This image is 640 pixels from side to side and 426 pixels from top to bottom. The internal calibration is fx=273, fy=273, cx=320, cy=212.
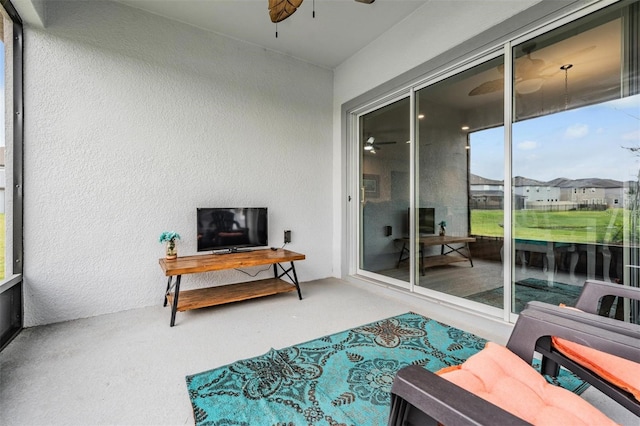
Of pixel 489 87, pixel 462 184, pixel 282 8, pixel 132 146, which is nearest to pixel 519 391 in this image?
pixel 462 184

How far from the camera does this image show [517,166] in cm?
226

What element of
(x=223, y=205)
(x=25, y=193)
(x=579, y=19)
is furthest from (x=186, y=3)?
(x=579, y=19)

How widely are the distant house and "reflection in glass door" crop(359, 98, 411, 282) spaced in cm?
88

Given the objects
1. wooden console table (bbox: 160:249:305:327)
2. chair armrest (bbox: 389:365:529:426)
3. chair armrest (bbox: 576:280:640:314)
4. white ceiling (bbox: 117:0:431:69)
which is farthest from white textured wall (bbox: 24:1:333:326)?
chair armrest (bbox: 576:280:640:314)

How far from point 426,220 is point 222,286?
8.04 feet

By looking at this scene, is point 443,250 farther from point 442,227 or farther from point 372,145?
point 372,145

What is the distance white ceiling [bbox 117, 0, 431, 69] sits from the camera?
2.79 metres

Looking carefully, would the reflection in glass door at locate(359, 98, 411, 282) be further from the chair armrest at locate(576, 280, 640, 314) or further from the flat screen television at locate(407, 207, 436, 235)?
the chair armrest at locate(576, 280, 640, 314)

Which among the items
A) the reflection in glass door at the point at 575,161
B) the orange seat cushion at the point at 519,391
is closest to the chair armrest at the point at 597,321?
the orange seat cushion at the point at 519,391

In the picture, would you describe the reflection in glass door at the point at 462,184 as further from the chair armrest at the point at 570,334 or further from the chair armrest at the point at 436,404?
the chair armrest at the point at 436,404

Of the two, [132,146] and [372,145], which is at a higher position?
[372,145]

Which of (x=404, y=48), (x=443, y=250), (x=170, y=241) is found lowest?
(x=443, y=250)

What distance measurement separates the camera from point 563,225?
2055mm

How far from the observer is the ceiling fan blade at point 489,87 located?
240 cm
